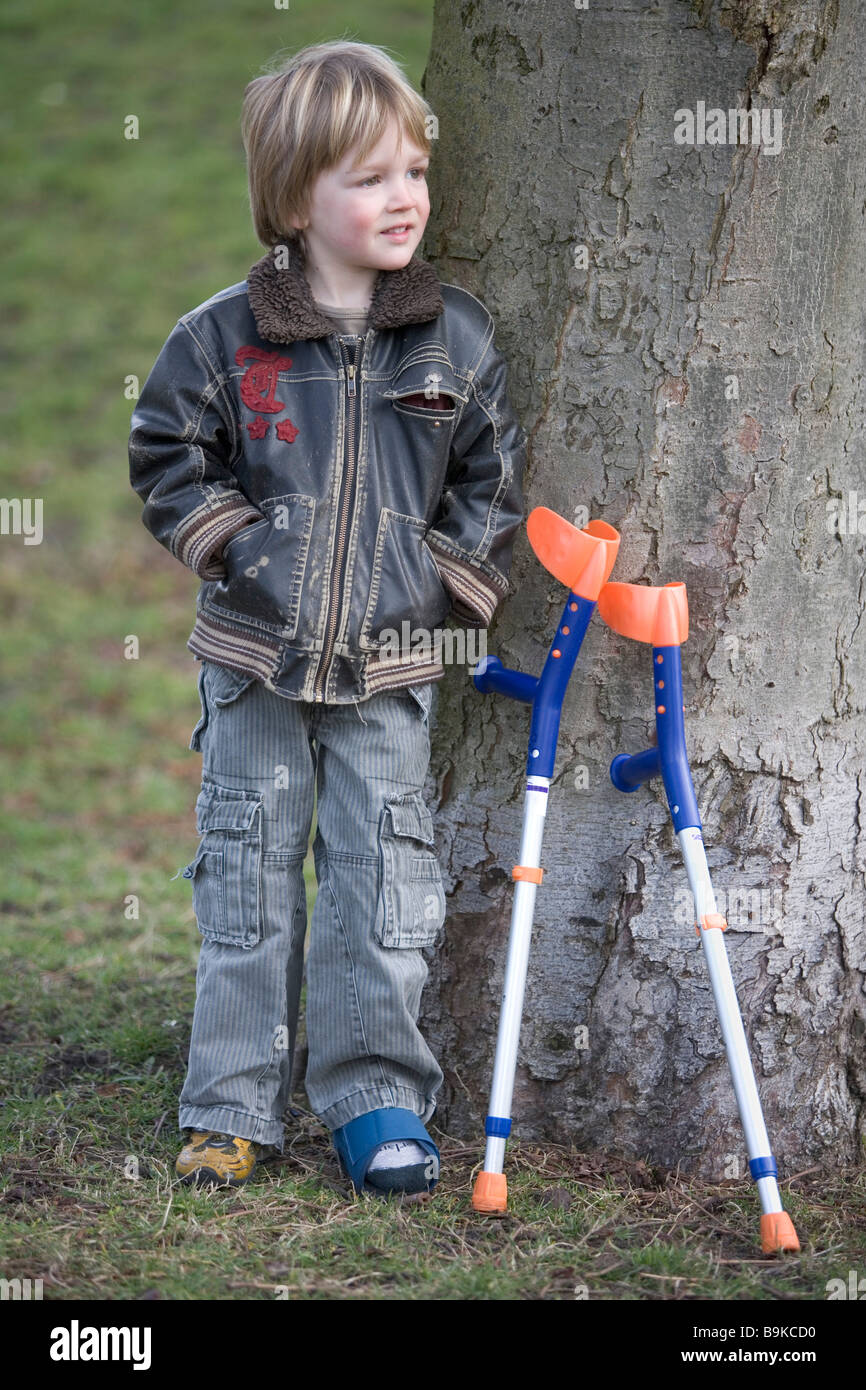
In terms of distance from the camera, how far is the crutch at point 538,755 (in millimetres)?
2625

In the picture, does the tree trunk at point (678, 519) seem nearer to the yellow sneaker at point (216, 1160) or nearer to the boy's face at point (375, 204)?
the boy's face at point (375, 204)

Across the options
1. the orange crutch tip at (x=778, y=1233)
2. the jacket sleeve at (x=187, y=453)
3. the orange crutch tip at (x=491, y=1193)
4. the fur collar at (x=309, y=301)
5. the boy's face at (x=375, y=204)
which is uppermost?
the boy's face at (x=375, y=204)

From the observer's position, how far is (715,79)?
267 cm

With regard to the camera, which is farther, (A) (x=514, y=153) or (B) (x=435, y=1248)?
(A) (x=514, y=153)

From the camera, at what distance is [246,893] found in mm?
2828

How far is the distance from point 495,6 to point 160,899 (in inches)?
114

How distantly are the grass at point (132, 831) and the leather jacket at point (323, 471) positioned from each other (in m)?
1.01

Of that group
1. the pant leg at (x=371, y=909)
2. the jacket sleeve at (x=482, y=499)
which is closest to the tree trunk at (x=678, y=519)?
the jacket sleeve at (x=482, y=499)

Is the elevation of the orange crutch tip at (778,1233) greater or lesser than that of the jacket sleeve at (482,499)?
lesser

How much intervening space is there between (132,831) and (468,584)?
283 cm

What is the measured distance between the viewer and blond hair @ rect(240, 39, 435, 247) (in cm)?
266

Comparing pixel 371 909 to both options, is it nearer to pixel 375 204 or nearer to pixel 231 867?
pixel 231 867

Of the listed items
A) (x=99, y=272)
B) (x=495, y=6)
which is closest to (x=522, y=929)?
(x=495, y=6)

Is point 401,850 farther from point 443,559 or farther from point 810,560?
point 810,560
